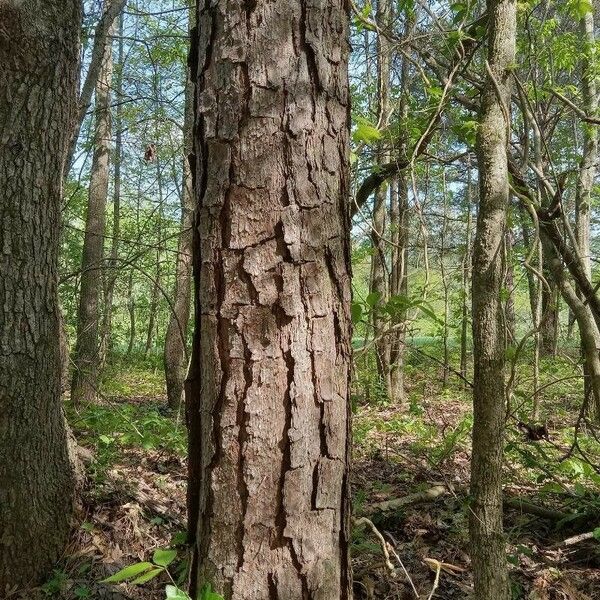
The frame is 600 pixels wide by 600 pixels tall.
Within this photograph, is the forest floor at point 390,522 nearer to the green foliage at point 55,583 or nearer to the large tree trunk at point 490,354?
the green foliage at point 55,583

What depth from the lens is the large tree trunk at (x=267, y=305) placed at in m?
1.07

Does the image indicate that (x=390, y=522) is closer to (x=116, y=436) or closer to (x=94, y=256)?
(x=116, y=436)

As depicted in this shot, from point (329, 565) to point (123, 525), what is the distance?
2468 millimetres

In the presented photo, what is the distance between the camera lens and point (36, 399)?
2.75 meters

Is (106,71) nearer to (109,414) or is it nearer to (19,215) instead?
(109,414)

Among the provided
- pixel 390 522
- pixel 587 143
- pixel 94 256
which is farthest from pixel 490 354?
pixel 587 143

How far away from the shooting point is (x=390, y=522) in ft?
11.1

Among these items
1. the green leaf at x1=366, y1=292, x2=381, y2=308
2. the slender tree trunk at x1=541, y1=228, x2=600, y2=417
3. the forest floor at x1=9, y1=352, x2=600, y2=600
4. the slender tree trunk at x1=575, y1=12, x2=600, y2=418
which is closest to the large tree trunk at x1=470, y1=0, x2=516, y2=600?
the forest floor at x1=9, y1=352, x2=600, y2=600

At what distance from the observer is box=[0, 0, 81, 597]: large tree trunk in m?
2.68

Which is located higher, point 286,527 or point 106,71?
point 106,71

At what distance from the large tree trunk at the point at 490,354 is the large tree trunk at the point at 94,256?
553 cm

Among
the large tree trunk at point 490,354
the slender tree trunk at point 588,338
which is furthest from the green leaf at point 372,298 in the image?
the slender tree trunk at point 588,338

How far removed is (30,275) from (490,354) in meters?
2.22

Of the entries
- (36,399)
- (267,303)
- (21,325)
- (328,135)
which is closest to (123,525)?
(36,399)
